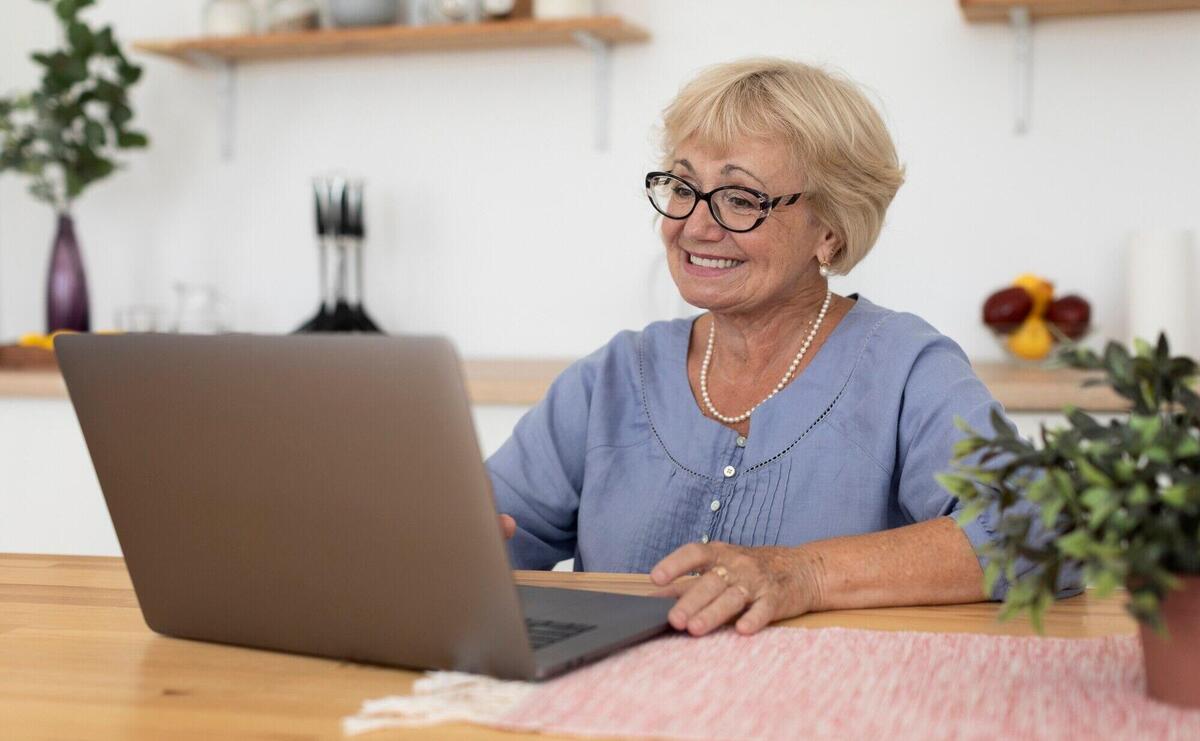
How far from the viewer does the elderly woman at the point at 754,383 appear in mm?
1498

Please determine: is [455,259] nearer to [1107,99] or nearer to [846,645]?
[1107,99]

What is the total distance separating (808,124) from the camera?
62.3 inches

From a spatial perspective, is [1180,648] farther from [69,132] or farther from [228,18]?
[69,132]

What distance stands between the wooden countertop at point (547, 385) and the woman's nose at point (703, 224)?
731 millimetres

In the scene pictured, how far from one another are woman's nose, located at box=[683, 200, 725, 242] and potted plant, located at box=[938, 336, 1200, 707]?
0.76 meters

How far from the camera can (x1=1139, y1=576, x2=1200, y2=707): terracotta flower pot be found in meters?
0.81

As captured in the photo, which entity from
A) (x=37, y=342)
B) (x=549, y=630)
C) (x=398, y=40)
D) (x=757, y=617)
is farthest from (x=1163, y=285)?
(x=37, y=342)

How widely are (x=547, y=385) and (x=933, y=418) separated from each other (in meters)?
1.13

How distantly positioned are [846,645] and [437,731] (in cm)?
32

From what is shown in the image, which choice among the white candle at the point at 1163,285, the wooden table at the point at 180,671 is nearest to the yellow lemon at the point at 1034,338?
the white candle at the point at 1163,285

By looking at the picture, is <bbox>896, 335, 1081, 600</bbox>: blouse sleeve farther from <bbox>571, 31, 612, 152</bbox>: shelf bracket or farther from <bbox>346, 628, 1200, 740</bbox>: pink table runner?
<bbox>571, 31, 612, 152</bbox>: shelf bracket

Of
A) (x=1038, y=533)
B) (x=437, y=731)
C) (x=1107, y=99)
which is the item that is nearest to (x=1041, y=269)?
(x=1107, y=99)

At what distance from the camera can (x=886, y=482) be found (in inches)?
58.7

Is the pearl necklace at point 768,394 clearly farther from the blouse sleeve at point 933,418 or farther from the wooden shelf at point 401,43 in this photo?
the wooden shelf at point 401,43
